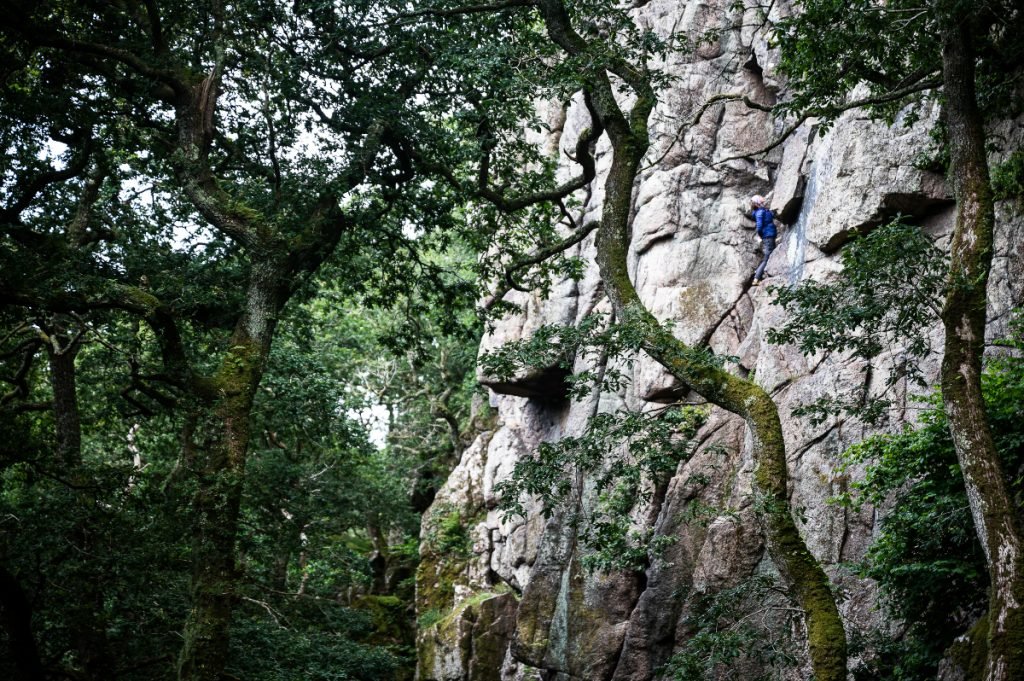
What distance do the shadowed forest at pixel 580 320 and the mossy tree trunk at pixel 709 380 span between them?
0.04 m

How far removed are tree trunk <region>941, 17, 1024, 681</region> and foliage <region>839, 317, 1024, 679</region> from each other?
46.1 inches

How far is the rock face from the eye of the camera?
450 inches

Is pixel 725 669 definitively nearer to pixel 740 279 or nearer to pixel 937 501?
pixel 937 501

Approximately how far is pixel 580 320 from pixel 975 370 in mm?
6686

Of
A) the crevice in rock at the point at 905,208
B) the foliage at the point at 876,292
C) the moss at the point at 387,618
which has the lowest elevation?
the moss at the point at 387,618

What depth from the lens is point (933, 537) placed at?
8.00m

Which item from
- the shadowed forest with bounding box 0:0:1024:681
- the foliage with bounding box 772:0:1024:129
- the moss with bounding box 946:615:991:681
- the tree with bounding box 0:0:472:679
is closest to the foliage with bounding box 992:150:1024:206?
the shadowed forest with bounding box 0:0:1024:681

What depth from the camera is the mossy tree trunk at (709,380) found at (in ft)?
23.4

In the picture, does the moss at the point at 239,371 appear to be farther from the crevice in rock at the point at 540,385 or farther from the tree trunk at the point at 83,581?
the crevice in rock at the point at 540,385

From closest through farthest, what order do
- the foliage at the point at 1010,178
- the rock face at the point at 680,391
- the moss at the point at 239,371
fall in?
the foliage at the point at 1010,178
the moss at the point at 239,371
the rock face at the point at 680,391

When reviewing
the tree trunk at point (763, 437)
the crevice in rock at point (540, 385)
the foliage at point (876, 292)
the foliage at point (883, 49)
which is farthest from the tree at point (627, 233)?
the crevice in rock at point (540, 385)

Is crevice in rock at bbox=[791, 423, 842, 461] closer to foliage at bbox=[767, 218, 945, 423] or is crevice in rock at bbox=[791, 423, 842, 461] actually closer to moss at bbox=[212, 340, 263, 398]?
foliage at bbox=[767, 218, 945, 423]

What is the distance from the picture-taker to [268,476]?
52.4 ft

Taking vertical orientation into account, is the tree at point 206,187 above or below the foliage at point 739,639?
above
